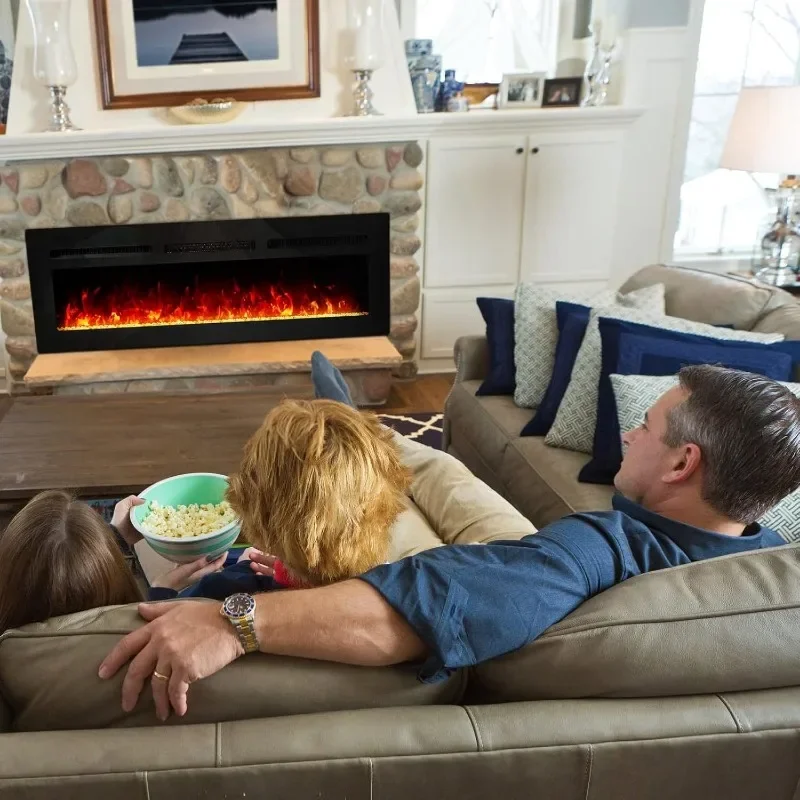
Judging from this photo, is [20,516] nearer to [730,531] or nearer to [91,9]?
[730,531]

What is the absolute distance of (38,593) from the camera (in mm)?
1055

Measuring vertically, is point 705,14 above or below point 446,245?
above

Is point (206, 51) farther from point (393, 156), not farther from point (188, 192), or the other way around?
point (393, 156)

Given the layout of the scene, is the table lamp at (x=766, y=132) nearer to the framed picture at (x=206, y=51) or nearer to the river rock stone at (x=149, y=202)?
the framed picture at (x=206, y=51)

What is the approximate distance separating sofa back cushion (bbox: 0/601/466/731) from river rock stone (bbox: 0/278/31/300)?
318 cm

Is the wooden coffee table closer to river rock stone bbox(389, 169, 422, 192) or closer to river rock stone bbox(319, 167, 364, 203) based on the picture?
river rock stone bbox(319, 167, 364, 203)

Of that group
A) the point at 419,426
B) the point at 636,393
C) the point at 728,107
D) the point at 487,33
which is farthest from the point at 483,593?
the point at 728,107

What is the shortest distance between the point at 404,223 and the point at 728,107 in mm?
1851

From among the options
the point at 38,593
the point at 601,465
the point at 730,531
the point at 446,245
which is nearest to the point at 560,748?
the point at 730,531

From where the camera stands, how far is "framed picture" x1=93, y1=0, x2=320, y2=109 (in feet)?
11.8

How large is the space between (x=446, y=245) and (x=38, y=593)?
327 cm

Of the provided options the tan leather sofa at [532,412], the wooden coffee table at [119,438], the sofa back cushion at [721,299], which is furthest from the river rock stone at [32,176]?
the sofa back cushion at [721,299]

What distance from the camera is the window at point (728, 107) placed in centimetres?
417

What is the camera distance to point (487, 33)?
4168mm
